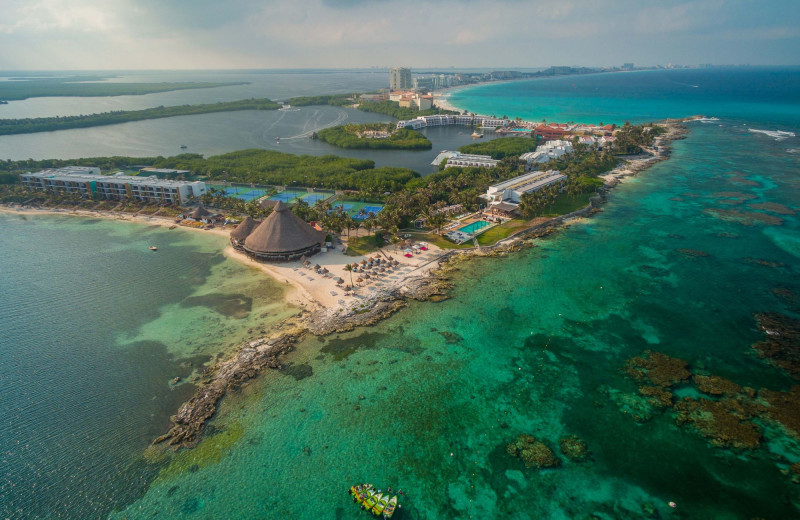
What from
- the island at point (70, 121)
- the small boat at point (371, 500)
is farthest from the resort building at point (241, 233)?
the island at point (70, 121)

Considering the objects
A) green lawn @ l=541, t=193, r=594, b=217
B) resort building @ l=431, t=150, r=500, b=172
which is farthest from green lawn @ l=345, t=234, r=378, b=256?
resort building @ l=431, t=150, r=500, b=172

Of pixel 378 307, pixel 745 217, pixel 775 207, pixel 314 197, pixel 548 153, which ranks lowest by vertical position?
pixel 378 307

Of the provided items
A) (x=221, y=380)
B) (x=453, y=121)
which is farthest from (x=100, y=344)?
(x=453, y=121)

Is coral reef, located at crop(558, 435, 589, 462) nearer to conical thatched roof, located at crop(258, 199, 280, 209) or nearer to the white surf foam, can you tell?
conical thatched roof, located at crop(258, 199, 280, 209)

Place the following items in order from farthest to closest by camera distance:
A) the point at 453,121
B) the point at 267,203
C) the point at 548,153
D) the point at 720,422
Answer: the point at 453,121
the point at 548,153
the point at 267,203
the point at 720,422

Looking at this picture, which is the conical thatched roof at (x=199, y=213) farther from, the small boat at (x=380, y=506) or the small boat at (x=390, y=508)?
the small boat at (x=390, y=508)

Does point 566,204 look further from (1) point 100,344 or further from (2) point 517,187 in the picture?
(1) point 100,344

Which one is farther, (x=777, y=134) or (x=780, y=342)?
(x=777, y=134)
